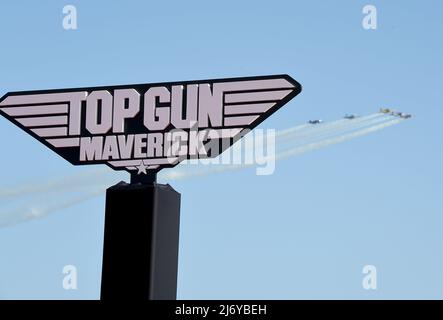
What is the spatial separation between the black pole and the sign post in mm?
37

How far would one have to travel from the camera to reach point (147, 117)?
184 feet

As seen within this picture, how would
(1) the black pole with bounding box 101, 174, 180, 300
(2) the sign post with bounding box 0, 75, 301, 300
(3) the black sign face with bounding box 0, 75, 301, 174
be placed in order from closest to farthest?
(1) the black pole with bounding box 101, 174, 180, 300
(2) the sign post with bounding box 0, 75, 301, 300
(3) the black sign face with bounding box 0, 75, 301, 174

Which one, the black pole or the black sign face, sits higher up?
the black sign face

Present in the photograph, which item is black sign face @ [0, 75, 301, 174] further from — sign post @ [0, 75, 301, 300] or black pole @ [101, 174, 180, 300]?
black pole @ [101, 174, 180, 300]

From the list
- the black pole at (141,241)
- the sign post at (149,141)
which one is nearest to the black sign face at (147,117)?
the sign post at (149,141)

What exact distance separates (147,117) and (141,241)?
16.6 ft

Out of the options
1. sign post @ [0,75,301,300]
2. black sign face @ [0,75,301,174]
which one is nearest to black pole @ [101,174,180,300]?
sign post @ [0,75,301,300]

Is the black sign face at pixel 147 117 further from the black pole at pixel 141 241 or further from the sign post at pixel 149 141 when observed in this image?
the black pole at pixel 141 241

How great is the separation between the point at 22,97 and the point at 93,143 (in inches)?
149

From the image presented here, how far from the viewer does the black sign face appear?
180ft

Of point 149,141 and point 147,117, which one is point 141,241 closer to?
point 149,141
